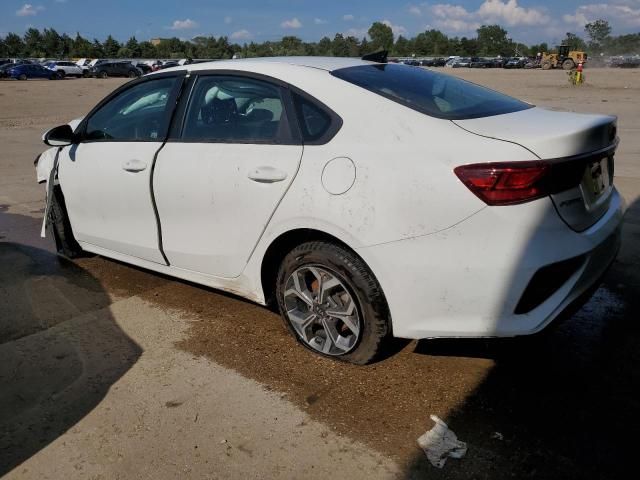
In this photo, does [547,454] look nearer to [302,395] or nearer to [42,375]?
[302,395]

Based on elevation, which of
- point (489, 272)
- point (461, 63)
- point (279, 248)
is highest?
point (489, 272)

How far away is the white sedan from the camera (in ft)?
8.05

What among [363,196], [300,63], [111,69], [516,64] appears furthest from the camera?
[516,64]

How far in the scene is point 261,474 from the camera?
7.75 ft

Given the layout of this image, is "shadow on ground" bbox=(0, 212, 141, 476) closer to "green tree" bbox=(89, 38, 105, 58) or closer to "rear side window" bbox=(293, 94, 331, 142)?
"rear side window" bbox=(293, 94, 331, 142)

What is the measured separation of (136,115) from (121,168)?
0.43 meters

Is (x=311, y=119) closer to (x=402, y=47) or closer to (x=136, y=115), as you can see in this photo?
(x=136, y=115)

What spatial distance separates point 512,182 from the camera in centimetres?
238

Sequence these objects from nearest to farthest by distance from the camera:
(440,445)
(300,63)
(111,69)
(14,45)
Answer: (440,445)
(300,63)
(111,69)
(14,45)

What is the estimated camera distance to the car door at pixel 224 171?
121 inches

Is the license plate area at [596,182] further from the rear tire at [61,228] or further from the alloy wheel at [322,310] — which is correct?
the rear tire at [61,228]

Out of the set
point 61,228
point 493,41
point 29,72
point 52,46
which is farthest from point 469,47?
point 61,228

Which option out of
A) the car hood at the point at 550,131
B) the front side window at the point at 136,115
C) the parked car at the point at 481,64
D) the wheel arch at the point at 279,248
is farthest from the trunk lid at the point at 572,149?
the parked car at the point at 481,64

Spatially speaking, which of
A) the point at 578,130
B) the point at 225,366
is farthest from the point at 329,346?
the point at 578,130
